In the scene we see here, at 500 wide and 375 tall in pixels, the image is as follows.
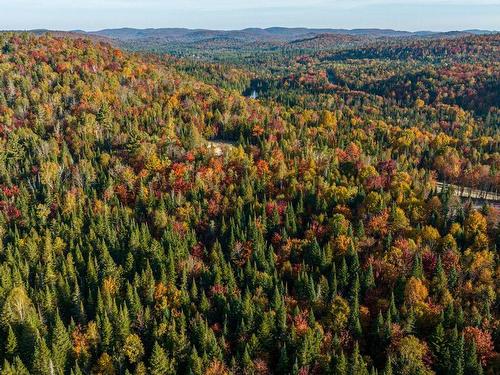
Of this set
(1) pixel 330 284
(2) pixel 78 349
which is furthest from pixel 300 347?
(2) pixel 78 349

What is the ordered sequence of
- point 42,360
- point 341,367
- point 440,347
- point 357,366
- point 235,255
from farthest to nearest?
1. point 235,255
2. point 440,347
3. point 42,360
4. point 341,367
5. point 357,366

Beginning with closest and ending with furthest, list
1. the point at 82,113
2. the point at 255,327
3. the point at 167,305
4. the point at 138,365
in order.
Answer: the point at 138,365, the point at 255,327, the point at 167,305, the point at 82,113

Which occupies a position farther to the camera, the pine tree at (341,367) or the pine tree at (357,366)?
the pine tree at (341,367)

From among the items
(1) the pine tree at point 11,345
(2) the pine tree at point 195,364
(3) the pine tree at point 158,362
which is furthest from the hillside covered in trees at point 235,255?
(2) the pine tree at point 195,364

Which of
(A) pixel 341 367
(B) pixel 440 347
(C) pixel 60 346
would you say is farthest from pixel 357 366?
(C) pixel 60 346

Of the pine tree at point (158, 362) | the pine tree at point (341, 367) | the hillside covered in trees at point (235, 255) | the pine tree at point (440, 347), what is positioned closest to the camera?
the pine tree at point (341, 367)

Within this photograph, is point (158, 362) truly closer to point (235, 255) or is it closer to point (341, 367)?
point (341, 367)

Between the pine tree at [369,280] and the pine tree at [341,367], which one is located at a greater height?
the pine tree at [369,280]

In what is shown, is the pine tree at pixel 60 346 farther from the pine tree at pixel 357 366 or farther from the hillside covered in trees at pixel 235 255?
the pine tree at pixel 357 366

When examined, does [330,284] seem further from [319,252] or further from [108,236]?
[108,236]
